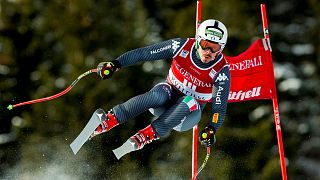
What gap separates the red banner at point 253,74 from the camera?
9727 millimetres

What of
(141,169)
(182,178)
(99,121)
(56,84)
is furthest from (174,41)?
(56,84)

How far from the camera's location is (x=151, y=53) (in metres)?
8.71

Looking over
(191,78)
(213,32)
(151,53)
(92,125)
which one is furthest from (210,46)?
(92,125)

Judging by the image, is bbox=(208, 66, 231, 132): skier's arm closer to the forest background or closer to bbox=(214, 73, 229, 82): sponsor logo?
bbox=(214, 73, 229, 82): sponsor logo

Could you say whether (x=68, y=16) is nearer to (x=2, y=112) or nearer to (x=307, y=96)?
(x=2, y=112)

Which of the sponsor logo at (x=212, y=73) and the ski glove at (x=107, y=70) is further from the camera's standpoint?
the sponsor logo at (x=212, y=73)

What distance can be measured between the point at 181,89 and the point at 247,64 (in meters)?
1.23

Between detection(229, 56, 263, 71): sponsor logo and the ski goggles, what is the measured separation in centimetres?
125

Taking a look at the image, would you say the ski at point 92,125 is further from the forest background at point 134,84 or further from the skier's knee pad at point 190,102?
the forest background at point 134,84

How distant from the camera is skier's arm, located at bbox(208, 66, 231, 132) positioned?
8625mm

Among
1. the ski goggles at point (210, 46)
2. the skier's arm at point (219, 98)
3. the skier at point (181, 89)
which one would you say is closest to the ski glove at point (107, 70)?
the skier at point (181, 89)

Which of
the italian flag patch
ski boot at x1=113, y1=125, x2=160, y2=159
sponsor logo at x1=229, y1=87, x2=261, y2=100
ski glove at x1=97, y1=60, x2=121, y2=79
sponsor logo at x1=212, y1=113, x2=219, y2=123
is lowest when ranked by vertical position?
ski boot at x1=113, y1=125, x2=160, y2=159

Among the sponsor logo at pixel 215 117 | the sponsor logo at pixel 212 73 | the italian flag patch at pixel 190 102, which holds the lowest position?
the sponsor logo at pixel 215 117

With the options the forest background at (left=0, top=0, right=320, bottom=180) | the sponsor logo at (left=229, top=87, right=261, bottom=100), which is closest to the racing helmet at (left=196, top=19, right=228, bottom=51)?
the sponsor logo at (left=229, top=87, right=261, bottom=100)
